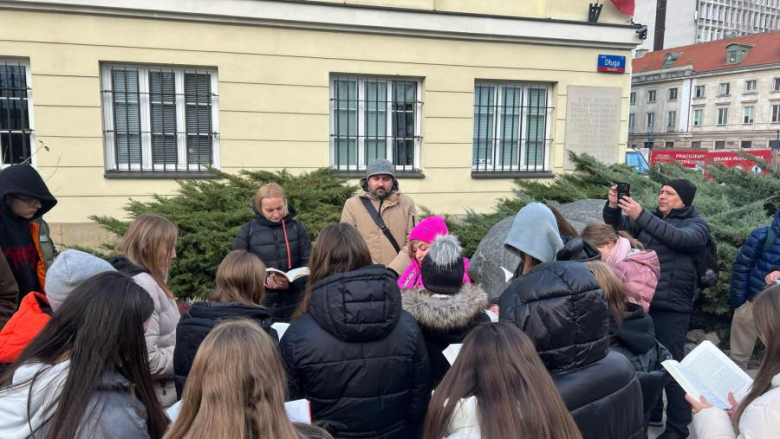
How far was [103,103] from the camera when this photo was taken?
8.20m

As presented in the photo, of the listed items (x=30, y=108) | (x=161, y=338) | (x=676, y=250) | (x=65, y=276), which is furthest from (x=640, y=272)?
(x=30, y=108)

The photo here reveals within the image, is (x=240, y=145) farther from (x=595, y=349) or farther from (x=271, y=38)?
(x=595, y=349)

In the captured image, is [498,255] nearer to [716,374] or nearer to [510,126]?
[716,374]

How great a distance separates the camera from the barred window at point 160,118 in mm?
8312

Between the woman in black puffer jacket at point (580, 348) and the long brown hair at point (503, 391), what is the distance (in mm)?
334

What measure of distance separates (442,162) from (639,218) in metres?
6.13

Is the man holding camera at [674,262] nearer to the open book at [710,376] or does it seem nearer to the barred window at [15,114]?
the open book at [710,376]

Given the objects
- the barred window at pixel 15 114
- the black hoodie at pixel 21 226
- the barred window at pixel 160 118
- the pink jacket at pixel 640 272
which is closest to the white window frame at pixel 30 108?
the barred window at pixel 15 114

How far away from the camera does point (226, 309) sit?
2488 mm

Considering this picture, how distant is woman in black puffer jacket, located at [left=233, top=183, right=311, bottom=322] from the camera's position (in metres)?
4.17

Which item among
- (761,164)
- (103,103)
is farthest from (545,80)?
(103,103)

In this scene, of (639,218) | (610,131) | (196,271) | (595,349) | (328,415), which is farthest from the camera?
(610,131)

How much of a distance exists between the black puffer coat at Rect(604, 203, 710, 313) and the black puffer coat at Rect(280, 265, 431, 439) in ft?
7.84

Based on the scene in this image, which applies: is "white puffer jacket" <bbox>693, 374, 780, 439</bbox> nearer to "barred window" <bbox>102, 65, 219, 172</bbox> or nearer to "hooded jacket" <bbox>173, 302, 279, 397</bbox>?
"hooded jacket" <bbox>173, 302, 279, 397</bbox>
